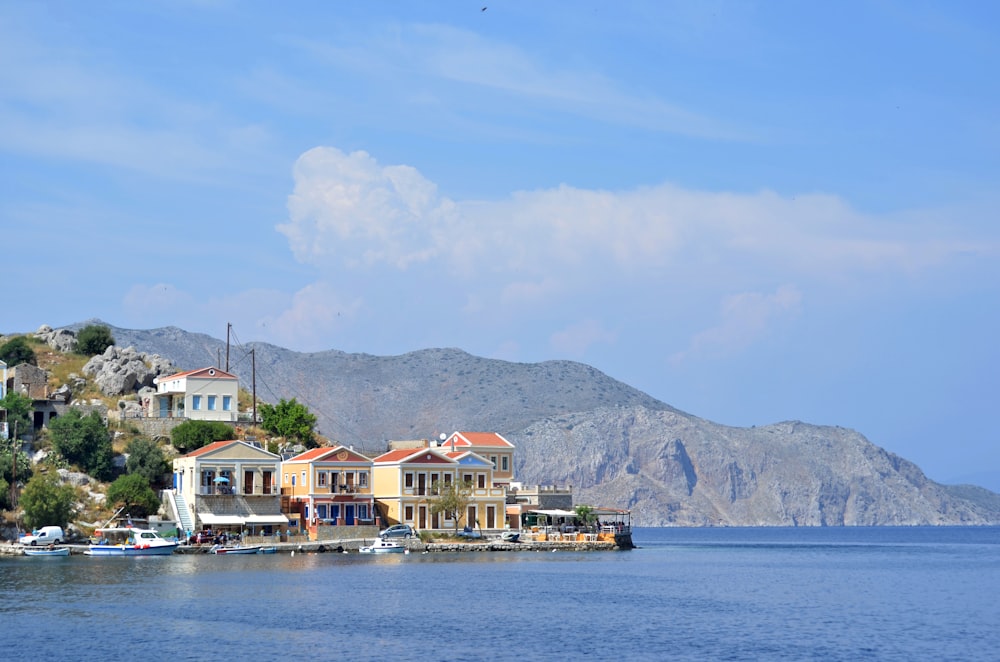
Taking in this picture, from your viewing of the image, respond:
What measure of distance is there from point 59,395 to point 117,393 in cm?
799

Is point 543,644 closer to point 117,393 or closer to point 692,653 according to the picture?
point 692,653

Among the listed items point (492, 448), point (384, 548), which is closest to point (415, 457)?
point (384, 548)

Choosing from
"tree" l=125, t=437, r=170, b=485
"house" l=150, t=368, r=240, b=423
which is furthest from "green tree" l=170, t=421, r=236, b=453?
"house" l=150, t=368, r=240, b=423

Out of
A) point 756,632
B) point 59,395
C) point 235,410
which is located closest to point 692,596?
point 756,632

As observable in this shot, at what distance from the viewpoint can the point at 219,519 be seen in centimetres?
10544

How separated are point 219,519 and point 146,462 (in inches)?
342

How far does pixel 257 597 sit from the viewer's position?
68.3 metres

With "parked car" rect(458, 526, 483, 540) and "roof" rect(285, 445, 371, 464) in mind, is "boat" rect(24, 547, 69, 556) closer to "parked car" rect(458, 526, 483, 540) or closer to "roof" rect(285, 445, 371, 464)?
"roof" rect(285, 445, 371, 464)

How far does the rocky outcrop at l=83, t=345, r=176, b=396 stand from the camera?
129500 mm

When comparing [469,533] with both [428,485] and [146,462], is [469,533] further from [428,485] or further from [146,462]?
[146,462]

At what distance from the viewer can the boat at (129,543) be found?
97062mm

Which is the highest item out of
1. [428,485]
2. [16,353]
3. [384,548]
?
[16,353]

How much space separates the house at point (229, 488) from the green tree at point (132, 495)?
2.67 metres

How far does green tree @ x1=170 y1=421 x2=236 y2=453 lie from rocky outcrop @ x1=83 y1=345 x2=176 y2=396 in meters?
16.2
